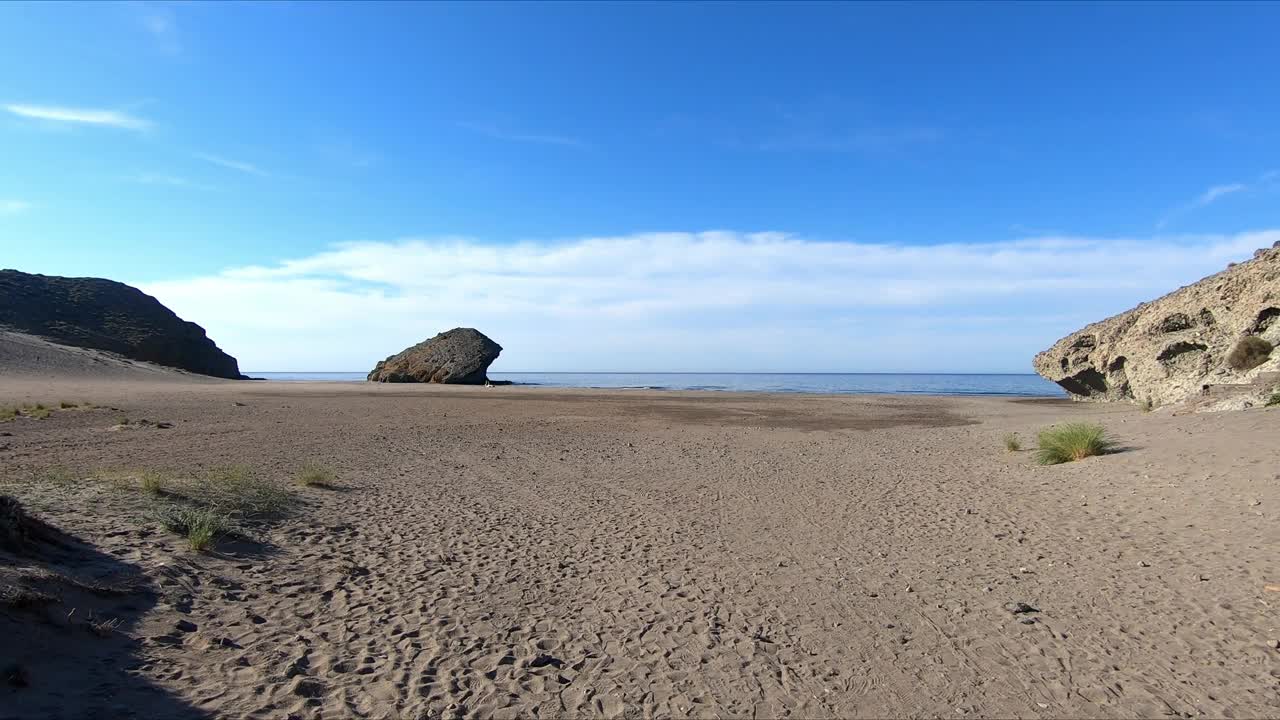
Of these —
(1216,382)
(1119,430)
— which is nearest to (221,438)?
(1119,430)

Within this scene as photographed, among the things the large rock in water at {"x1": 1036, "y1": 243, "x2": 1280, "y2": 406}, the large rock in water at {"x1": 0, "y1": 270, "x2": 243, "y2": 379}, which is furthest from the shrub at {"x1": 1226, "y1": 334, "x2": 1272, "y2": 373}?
the large rock in water at {"x1": 0, "y1": 270, "x2": 243, "y2": 379}

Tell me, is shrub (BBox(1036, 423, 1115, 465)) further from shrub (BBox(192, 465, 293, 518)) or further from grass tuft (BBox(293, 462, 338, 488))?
shrub (BBox(192, 465, 293, 518))

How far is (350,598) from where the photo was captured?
5.88 m

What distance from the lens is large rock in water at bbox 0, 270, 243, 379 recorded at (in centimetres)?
5400

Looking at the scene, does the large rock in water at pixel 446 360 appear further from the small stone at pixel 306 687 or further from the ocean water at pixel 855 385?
the small stone at pixel 306 687

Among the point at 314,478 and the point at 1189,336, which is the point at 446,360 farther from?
the point at 1189,336

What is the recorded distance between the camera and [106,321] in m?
59.6

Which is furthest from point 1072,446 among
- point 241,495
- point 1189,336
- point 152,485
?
point 152,485

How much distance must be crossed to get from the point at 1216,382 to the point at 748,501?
15371 mm

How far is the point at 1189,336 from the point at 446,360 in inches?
2089

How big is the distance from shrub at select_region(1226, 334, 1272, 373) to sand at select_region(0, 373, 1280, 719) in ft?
18.2

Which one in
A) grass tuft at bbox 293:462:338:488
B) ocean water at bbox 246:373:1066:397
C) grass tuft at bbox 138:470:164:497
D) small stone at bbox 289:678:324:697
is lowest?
small stone at bbox 289:678:324:697

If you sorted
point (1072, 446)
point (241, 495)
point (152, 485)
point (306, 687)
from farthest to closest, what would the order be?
point (1072, 446)
point (241, 495)
point (152, 485)
point (306, 687)

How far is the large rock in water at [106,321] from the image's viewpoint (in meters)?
54.0
